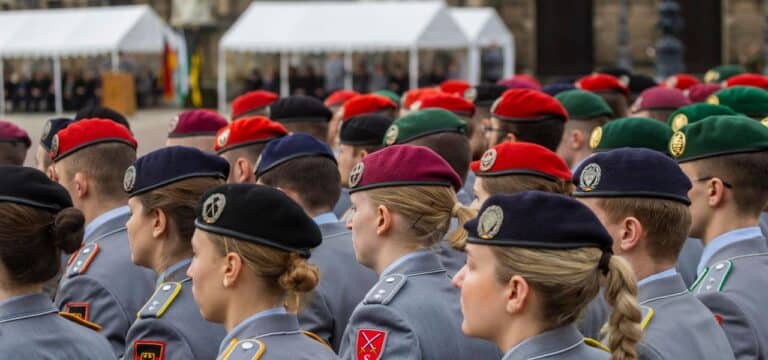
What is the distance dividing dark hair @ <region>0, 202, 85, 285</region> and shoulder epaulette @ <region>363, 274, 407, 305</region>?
38.1 inches

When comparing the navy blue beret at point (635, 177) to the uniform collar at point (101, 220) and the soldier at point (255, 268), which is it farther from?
the uniform collar at point (101, 220)

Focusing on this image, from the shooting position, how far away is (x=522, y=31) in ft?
127

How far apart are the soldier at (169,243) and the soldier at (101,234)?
394 mm

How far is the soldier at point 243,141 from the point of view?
6.66 m

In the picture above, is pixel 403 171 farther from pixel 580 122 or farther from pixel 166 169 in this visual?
pixel 580 122

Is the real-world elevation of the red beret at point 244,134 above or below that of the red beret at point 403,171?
below

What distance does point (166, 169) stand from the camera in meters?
4.79

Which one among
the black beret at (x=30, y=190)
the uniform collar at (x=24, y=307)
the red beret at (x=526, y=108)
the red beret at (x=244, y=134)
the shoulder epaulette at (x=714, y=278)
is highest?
the black beret at (x=30, y=190)

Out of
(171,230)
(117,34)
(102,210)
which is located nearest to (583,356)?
(171,230)

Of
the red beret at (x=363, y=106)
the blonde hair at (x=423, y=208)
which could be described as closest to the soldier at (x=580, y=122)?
the red beret at (x=363, y=106)

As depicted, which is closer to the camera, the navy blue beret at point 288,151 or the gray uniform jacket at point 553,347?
the gray uniform jacket at point 553,347

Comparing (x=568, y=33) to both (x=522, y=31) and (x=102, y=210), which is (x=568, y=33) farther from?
(x=102, y=210)

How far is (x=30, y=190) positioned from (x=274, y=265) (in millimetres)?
847

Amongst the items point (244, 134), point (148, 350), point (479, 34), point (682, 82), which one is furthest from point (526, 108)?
point (479, 34)
